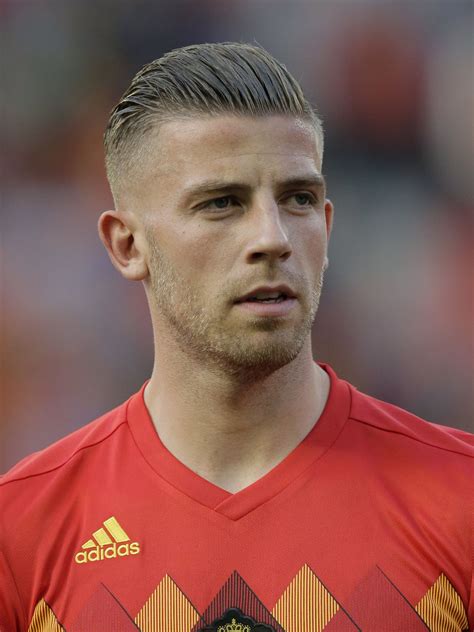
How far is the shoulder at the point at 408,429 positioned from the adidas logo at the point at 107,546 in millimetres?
727

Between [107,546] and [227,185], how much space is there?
3.34 feet

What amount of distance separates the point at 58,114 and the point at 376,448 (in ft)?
16.1

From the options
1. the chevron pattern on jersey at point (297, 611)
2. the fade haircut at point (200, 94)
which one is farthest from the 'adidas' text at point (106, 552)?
the fade haircut at point (200, 94)

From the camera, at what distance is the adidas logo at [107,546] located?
268 cm

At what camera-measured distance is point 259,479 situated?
274cm

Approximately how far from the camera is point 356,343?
6.59 meters

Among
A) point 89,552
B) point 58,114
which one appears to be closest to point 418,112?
point 58,114

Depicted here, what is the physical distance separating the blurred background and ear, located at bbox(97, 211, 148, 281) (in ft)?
11.7

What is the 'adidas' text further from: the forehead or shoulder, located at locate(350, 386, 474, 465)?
the forehead

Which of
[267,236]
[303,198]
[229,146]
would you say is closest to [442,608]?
[267,236]

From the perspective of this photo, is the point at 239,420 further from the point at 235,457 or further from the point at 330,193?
the point at 330,193

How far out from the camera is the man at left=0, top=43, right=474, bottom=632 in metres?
2.56

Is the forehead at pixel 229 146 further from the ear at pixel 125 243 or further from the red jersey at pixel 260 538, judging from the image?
the red jersey at pixel 260 538

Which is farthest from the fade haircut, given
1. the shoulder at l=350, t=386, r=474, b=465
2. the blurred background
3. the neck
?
the blurred background
